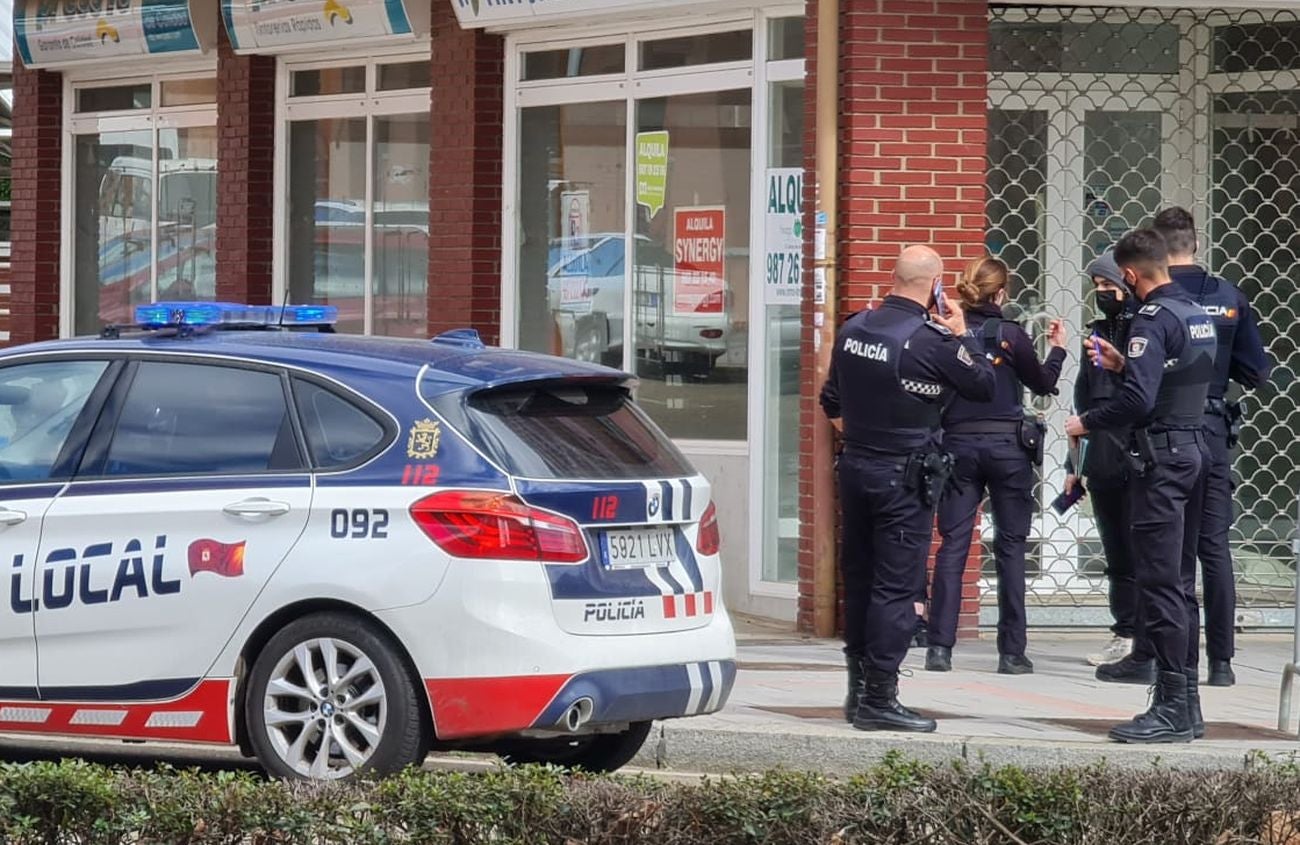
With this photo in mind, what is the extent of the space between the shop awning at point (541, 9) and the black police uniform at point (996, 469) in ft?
10.4

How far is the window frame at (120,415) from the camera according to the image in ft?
25.1

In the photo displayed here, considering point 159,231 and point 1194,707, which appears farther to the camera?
point 159,231

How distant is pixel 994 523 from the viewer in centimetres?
1071

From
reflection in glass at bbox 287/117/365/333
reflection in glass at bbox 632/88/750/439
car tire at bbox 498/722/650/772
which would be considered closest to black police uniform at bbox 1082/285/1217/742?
car tire at bbox 498/722/650/772

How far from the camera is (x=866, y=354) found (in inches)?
341

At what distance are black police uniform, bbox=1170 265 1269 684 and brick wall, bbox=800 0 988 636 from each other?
6.37 ft

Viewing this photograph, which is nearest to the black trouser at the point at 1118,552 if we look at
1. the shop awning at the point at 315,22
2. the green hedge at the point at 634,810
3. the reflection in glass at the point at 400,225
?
the green hedge at the point at 634,810

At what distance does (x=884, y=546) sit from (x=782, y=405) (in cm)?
406

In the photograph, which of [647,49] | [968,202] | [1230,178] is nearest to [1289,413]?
[1230,178]

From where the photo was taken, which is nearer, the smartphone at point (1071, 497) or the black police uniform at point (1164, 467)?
the black police uniform at point (1164, 467)

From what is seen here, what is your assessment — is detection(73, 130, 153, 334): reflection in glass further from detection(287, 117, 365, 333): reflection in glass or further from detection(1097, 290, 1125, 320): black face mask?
detection(1097, 290, 1125, 320): black face mask

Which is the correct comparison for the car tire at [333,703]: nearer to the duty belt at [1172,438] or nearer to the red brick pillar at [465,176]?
the duty belt at [1172,438]

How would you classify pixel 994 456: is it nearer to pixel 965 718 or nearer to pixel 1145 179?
pixel 965 718

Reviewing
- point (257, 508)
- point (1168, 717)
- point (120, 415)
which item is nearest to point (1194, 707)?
point (1168, 717)
